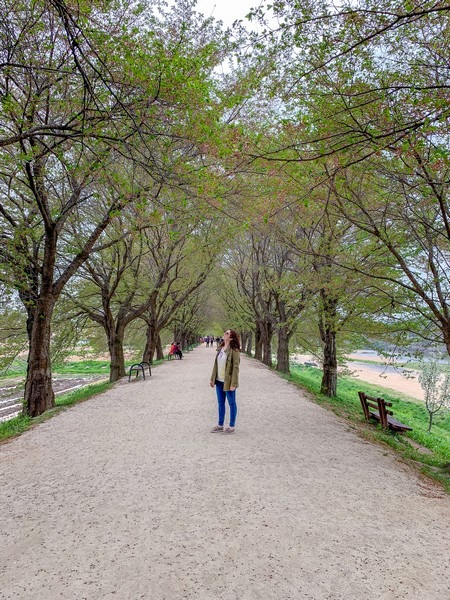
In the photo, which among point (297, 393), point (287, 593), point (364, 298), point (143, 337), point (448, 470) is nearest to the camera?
point (287, 593)

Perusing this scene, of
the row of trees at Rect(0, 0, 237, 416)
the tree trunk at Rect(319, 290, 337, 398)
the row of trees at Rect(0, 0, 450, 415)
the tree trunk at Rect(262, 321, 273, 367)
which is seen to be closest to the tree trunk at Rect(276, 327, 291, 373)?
the tree trunk at Rect(262, 321, 273, 367)

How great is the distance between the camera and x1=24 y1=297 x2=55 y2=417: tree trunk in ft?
27.7

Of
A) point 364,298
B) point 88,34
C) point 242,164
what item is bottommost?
point 364,298

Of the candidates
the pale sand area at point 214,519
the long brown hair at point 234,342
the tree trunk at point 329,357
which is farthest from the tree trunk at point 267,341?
the long brown hair at point 234,342

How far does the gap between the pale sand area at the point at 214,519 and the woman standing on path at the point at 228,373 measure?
46 centimetres

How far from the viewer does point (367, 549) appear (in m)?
2.98

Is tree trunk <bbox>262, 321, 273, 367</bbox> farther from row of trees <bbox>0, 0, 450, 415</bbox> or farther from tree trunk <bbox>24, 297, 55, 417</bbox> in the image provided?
tree trunk <bbox>24, 297, 55, 417</bbox>

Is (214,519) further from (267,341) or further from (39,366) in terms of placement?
(267,341)

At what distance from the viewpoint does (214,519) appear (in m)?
3.36

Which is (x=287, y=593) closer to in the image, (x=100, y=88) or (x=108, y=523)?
(x=108, y=523)

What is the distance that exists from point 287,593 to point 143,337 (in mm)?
31305

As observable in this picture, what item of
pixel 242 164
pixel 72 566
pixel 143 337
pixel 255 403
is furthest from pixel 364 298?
pixel 143 337

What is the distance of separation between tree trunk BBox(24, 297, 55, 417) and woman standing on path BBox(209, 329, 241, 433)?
4.80 m

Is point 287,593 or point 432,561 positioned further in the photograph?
point 432,561
